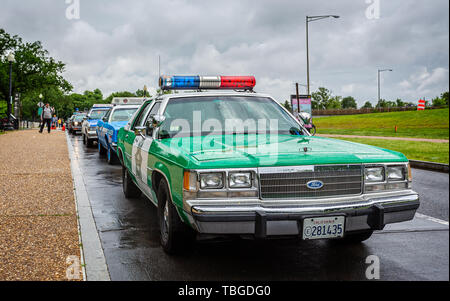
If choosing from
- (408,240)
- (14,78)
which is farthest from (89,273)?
(14,78)

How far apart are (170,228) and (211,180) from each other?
0.85 metres

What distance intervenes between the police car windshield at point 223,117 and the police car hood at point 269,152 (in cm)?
35

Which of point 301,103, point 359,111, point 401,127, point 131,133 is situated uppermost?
point 359,111

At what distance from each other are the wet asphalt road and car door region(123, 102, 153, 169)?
0.94m

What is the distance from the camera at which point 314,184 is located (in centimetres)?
395

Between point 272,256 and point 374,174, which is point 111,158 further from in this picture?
point 374,174

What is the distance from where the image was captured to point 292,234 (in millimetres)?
3748

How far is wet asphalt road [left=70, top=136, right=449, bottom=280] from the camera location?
4.16 metres

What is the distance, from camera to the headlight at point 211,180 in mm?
3875

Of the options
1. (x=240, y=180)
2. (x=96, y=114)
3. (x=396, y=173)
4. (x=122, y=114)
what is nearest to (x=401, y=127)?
(x=96, y=114)

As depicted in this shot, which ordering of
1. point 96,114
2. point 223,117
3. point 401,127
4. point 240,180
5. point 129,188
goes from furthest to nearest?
point 401,127
point 96,114
point 129,188
point 223,117
point 240,180

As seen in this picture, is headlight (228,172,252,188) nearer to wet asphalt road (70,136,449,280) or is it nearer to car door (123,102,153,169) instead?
wet asphalt road (70,136,449,280)

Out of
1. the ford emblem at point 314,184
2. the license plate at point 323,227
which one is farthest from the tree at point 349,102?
the license plate at point 323,227
